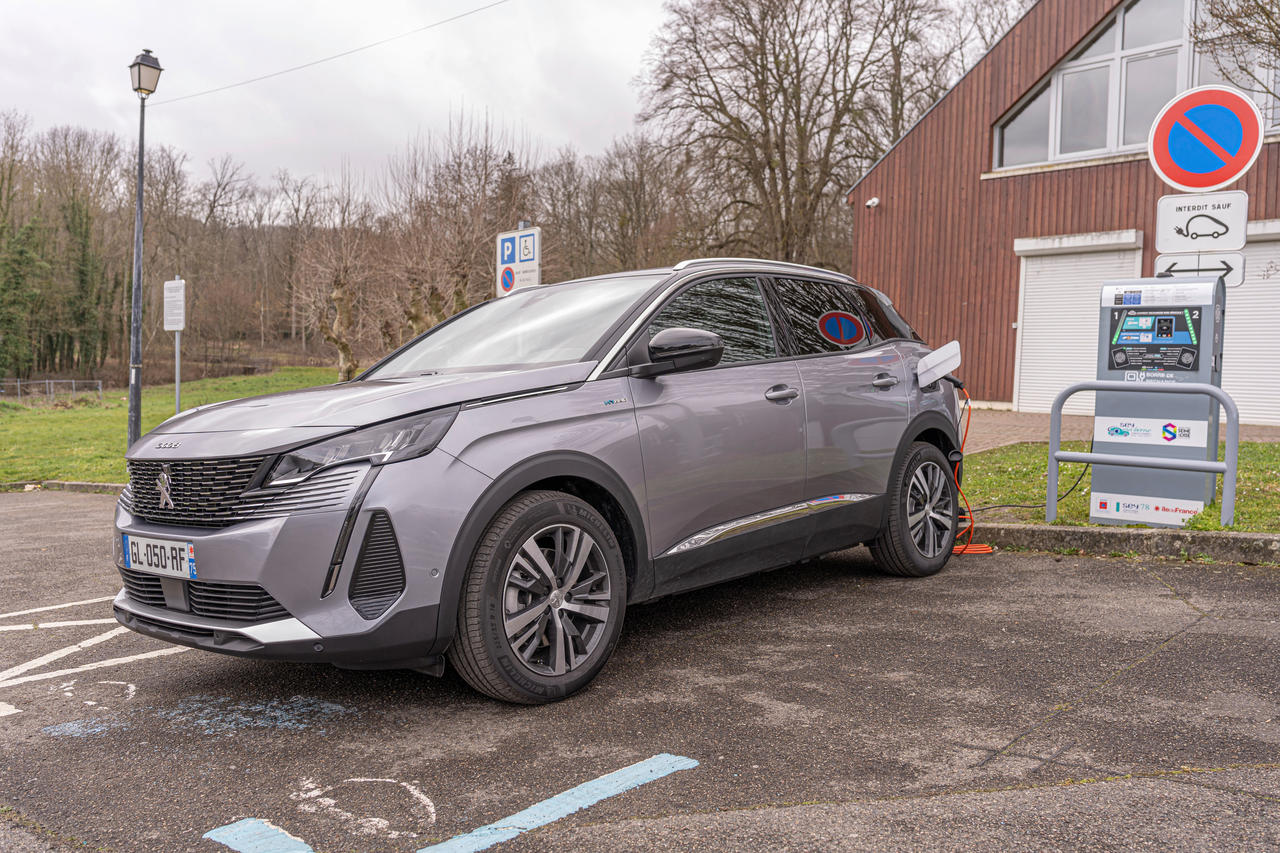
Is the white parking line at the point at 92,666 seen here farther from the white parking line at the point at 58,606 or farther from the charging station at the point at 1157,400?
the charging station at the point at 1157,400

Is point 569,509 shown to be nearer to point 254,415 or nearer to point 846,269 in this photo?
point 254,415

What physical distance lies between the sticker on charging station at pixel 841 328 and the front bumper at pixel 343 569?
2.60 meters

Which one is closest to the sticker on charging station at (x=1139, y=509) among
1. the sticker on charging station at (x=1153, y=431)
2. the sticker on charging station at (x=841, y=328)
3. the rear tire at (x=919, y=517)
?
the sticker on charging station at (x=1153, y=431)

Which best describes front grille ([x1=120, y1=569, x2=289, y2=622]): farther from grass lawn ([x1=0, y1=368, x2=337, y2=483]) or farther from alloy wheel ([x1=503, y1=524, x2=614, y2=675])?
grass lawn ([x1=0, y1=368, x2=337, y2=483])

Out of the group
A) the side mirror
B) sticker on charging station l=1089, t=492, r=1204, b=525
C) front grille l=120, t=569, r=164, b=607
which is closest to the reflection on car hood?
the side mirror

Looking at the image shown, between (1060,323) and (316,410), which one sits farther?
(1060,323)

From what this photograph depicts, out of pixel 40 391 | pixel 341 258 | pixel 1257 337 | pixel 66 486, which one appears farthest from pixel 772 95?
pixel 40 391

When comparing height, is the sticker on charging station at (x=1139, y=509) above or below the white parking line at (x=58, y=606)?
above

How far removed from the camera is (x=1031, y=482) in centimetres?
878

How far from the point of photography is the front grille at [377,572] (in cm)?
329

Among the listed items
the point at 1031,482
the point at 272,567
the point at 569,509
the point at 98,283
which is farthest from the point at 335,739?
the point at 98,283

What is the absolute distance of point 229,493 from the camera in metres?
3.41

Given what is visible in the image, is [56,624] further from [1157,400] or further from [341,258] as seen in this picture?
[341,258]

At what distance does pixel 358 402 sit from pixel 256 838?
1.48 metres
